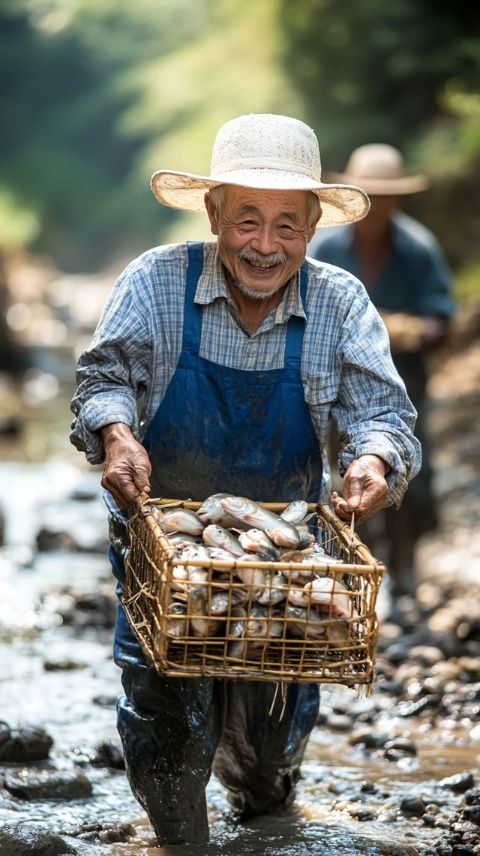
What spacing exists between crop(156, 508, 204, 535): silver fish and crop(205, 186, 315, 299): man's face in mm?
735

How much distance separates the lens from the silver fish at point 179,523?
143 inches

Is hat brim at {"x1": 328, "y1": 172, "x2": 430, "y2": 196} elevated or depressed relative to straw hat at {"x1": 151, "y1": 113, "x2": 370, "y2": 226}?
elevated

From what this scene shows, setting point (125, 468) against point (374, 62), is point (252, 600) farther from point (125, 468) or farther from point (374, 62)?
point (374, 62)

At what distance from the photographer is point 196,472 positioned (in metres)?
4.19

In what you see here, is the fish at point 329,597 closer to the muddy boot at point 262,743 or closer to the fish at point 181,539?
the fish at point 181,539

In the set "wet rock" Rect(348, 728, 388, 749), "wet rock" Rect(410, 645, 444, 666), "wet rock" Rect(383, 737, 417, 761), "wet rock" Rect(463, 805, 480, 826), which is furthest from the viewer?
"wet rock" Rect(410, 645, 444, 666)

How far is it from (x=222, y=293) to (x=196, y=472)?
1.88ft

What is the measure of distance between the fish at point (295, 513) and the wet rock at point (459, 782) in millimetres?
1723

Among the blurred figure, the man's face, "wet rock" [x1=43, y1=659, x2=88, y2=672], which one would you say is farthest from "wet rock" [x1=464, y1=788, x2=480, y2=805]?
the blurred figure

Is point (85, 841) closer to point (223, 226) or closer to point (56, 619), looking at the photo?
point (223, 226)

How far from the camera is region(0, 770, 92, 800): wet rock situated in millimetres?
4750

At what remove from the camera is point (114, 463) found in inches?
148

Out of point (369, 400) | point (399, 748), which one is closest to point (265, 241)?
point (369, 400)

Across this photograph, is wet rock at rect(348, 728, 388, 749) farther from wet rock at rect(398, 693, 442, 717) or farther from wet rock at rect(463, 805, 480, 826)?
wet rock at rect(463, 805, 480, 826)
